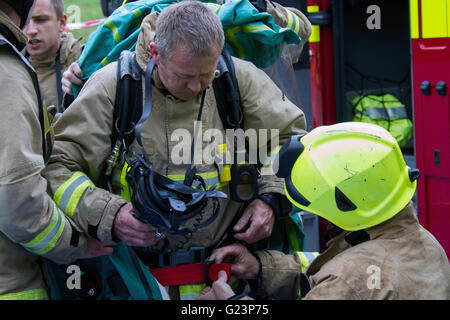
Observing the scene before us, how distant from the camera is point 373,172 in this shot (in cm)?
197

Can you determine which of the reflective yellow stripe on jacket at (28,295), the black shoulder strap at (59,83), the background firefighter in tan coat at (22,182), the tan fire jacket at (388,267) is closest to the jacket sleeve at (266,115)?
the tan fire jacket at (388,267)

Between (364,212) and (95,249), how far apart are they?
3.46 feet

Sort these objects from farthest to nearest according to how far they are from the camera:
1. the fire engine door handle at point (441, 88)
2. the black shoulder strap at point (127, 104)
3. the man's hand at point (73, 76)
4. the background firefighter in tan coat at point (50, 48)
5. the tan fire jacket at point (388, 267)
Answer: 1. the fire engine door handle at point (441, 88)
2. the background firefighter in tan coat at point (50, 48)
3. the man's hand at point (73, 76)
4. the black shoulder strap at point (127, 104)
5. the tan fire jacket at point (388, 267)

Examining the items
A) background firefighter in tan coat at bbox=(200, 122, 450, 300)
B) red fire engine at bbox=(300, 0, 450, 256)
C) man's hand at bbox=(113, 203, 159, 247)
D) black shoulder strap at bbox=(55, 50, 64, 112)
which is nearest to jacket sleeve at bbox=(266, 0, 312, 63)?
red fire engine at bbox=(300, 0, 450, 256)

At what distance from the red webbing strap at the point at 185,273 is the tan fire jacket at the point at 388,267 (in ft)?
1.80

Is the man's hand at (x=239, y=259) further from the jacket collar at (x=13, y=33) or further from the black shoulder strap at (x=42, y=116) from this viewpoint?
the jacket collar at (x=13, y=33)

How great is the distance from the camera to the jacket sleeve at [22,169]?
197cm

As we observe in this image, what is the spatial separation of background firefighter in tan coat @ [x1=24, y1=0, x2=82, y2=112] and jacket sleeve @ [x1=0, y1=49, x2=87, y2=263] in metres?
1.79

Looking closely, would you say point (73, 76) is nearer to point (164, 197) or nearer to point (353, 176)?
point (164, 197)

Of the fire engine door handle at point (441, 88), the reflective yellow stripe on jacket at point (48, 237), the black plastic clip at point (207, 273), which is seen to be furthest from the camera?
the fire engine door handle at point (441, 88)

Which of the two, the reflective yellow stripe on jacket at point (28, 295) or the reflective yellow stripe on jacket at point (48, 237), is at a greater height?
the reflective yellow stripe on jacket at point (48, 237)
